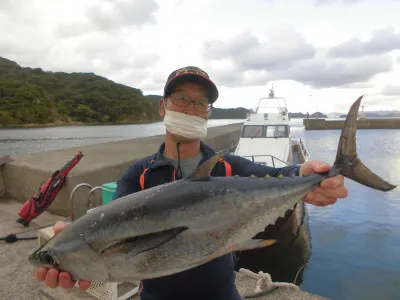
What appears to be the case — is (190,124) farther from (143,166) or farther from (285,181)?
(285,181)

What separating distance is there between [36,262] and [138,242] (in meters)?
0.71

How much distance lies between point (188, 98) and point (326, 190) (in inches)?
47.2

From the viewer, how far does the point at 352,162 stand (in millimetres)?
2184

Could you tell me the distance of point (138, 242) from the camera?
1.67 metres

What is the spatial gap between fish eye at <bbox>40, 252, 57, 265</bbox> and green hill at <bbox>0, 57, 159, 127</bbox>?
325 feet

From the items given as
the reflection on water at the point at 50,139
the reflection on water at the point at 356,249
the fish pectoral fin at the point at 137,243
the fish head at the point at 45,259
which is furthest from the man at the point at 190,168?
the reflection on water at the point at 50,139

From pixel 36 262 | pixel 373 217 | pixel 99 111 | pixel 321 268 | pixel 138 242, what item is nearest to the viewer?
pixel 138 242

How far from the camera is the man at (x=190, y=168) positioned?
209 cm

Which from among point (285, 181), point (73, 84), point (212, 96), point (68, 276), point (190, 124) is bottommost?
point (68, 276)

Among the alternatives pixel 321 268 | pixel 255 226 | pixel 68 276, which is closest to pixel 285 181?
pixel 255 226

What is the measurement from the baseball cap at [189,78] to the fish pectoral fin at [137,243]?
1.10 metres

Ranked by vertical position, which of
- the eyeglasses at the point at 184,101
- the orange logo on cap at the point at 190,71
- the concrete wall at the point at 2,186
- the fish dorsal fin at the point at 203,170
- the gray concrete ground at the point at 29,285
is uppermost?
the orange logo on cap at the point at 190,71

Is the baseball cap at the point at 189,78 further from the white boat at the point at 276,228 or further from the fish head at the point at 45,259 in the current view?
the white boat at the point at 276,228

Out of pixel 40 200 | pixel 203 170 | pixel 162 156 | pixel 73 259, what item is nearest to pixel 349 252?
pixel 40 200
